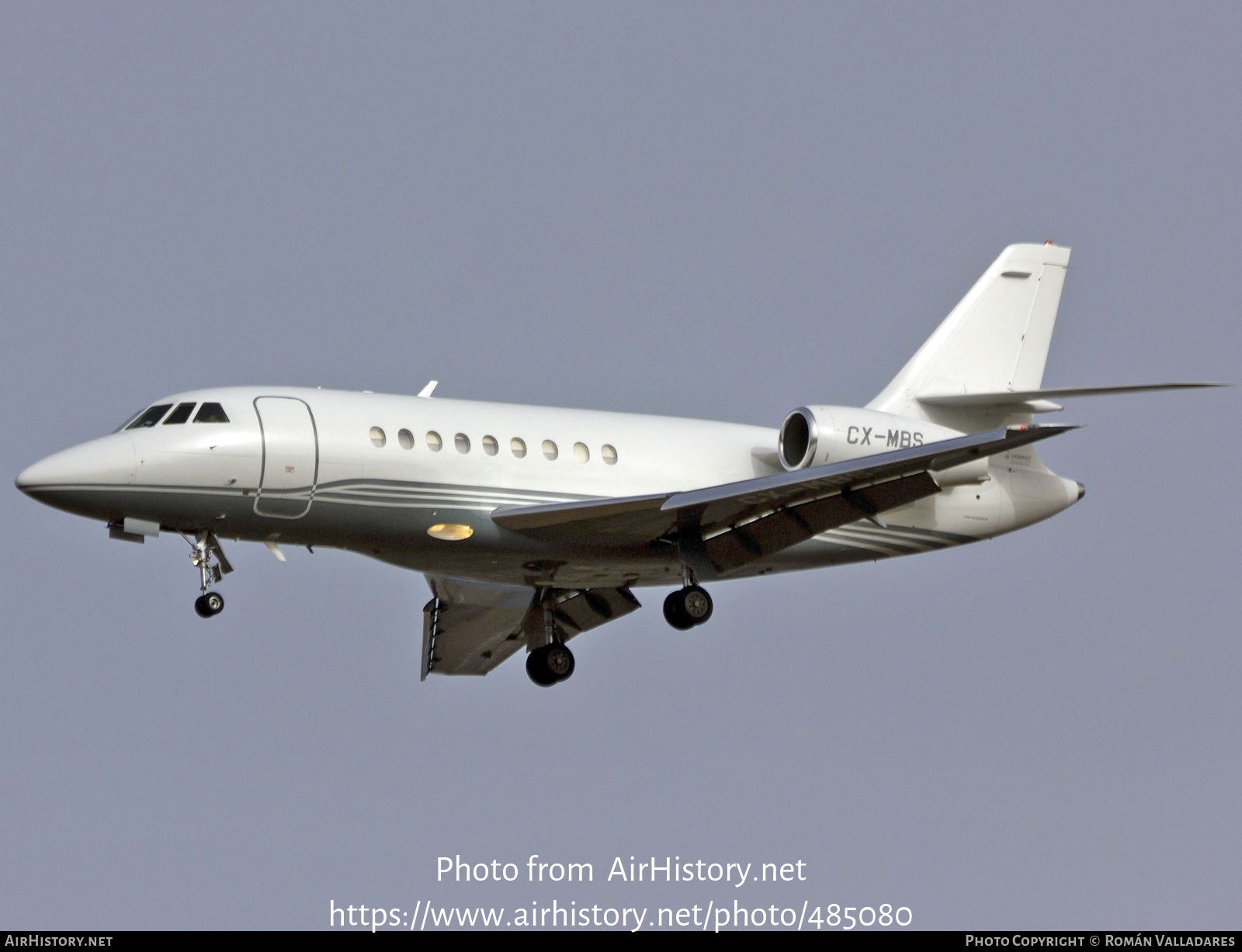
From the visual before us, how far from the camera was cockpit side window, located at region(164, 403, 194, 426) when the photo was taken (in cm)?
2312

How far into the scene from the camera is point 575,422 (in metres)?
25.4

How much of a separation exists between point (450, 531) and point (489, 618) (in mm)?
5071

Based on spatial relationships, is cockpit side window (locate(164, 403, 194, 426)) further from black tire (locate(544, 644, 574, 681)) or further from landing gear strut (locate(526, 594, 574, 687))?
black tire (locate(544, 644, 574, 681))

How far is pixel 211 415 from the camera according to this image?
23172mm

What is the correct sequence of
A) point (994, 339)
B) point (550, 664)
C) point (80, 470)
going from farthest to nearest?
point (994, 339) → point (550, 664) → point (80, 470)

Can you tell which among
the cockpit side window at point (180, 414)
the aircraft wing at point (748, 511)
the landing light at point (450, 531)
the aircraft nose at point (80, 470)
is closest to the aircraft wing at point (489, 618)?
the aircraft wing at point (748, 511)

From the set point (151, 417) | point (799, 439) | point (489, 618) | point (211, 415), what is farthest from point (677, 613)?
point (151, 417)

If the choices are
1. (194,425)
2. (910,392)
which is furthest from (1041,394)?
(194,425)

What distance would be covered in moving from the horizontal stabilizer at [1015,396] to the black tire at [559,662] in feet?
21.6

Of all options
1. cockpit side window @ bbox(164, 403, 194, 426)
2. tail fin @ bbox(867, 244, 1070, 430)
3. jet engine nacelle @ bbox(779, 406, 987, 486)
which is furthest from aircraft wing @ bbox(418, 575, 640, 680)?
cockpit side window @ bbox(164, 403, 194, 426)

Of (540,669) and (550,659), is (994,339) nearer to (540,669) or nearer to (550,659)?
(550,659)

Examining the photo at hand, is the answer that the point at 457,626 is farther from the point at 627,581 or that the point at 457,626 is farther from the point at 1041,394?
the point at 1041,394

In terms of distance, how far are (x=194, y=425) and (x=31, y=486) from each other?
2080mm

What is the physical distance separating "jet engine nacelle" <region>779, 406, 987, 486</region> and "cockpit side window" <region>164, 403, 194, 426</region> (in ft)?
26.9
